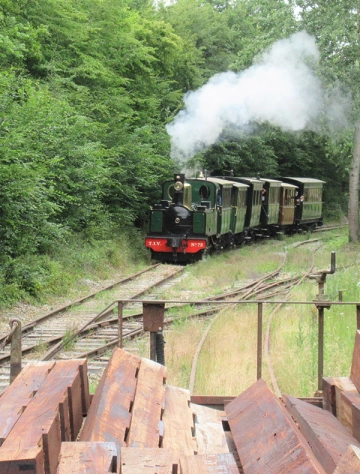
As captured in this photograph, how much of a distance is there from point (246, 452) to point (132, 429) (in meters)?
0.59

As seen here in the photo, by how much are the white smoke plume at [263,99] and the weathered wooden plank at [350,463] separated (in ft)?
68.5

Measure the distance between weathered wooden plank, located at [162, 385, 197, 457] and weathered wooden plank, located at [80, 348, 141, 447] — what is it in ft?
0.74

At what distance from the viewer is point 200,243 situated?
838 inches

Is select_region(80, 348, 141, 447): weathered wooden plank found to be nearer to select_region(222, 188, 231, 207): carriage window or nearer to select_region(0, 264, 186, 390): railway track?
select_region(0, 264, 186, 390): railway track

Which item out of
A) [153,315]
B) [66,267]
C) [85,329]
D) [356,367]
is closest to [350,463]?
[356,367]

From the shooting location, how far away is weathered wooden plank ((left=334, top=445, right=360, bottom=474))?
296 cm

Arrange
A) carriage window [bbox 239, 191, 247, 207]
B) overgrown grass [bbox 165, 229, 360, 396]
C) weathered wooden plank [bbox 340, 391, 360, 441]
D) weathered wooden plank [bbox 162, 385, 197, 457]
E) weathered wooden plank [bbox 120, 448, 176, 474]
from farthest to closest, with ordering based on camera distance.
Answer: carriage window [bbox 239, 191, 247, 207] < overgrown grass [bbox 165, 229, 360, 396] < weathered wooden plank [bbox 340, 391, 360, 441] < weathered wooden plank [bbox 162, 385, 197, 457] < weathered wooden plank [bbox 120, 448, 176, 474]

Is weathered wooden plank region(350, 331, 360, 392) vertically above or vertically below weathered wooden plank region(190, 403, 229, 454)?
above

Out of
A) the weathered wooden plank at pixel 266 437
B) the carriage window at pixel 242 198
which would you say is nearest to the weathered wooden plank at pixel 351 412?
the weathered wooden plank at pixel 266 437

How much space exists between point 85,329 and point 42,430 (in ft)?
26.5

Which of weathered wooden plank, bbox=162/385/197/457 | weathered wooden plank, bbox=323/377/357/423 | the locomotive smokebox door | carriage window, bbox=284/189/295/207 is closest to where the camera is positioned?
weathered wooden plank, bbox=162/385/197/457

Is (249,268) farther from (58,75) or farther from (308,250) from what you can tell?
(58,75)

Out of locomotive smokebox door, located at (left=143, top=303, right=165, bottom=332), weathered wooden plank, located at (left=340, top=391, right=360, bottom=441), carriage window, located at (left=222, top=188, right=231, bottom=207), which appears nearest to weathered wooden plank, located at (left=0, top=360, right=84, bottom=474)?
locomotive smokebox door, located at (left=143, top=303, right=165, bottom=332)

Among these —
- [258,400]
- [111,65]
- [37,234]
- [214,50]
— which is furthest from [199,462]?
[214,50]
